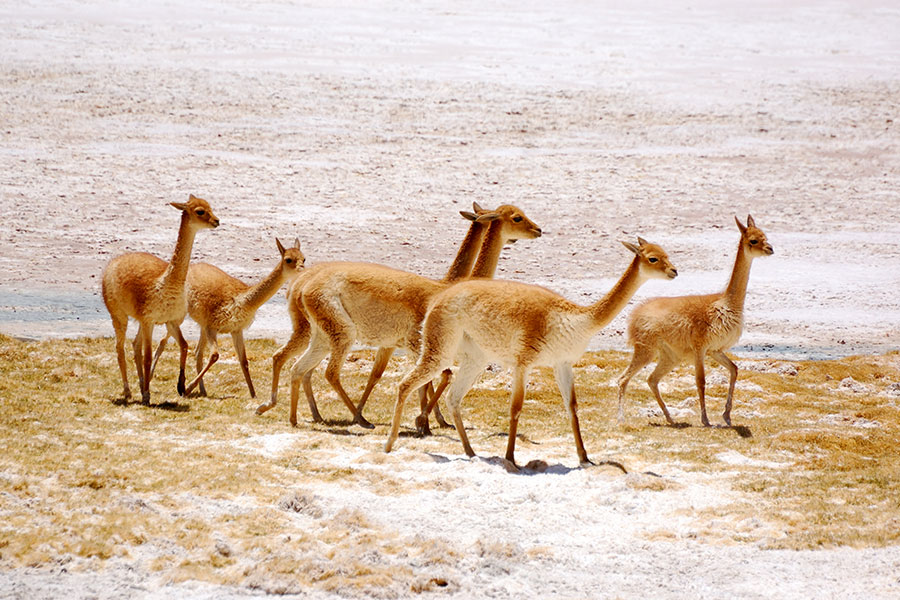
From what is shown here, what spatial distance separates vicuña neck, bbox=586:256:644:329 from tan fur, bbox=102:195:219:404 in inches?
181

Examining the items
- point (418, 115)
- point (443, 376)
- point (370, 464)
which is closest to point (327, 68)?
point (418, 115)

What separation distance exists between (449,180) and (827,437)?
15.5 meters

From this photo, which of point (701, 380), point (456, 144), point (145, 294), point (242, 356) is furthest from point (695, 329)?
point (456, 144)

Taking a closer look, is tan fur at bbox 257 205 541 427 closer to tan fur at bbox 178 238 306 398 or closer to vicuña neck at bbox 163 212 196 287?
tan fur at bbox 178 238 306 398

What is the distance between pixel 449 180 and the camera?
2508 centimetres

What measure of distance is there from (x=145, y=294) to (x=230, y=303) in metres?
1.00

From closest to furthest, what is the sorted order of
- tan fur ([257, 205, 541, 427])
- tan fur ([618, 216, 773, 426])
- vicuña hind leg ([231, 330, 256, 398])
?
tan fur ([257, 205, 541, 427]) < tan fur ([618, 216, 773, 426]) < vicuña hind leg ([231, 330, 256, 398])

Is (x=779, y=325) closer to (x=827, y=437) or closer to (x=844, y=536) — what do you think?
(x=827, y=437)

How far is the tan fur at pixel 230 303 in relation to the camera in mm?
12328

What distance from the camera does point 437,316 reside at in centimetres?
937

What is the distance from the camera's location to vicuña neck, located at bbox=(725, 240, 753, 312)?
39.0 ft

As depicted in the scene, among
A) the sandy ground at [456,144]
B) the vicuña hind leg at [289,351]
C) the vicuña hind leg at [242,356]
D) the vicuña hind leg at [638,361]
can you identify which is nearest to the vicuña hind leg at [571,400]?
the vicuña hind leg at [638,361]

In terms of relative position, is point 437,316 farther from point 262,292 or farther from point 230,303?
point 230,303

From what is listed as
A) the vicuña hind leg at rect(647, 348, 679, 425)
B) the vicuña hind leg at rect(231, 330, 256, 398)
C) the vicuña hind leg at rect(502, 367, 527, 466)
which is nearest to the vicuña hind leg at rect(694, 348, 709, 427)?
the vicuña hind leg at rect(647, 348, 679, 425)
